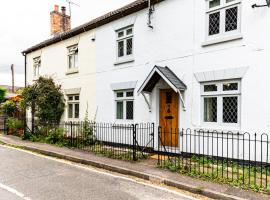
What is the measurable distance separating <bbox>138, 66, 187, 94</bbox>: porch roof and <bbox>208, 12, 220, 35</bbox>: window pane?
81.5 inches

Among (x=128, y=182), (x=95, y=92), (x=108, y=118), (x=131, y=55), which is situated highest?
(x=131, y=55)

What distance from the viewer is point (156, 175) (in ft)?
22.4

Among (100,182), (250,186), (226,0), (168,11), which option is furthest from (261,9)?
(100,182)

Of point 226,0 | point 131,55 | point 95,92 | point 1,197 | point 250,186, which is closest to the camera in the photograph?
point 1,197

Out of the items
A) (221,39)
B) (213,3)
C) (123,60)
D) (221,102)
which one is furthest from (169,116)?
(213,3)

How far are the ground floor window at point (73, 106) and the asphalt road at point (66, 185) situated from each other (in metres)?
6.63

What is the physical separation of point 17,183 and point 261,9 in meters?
8.51

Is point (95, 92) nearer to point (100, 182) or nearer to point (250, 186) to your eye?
point (100, 182)

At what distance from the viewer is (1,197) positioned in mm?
5359

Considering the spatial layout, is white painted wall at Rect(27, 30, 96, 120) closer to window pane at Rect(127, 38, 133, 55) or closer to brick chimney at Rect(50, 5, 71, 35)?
brick chimney at Rect(50, 5, 71, 35)

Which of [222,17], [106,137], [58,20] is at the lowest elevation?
[106,137]

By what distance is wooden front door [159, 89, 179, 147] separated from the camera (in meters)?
9.84

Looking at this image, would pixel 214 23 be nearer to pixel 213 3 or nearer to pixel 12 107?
pixel 213 3

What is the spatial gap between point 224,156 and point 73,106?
32.8 ft
